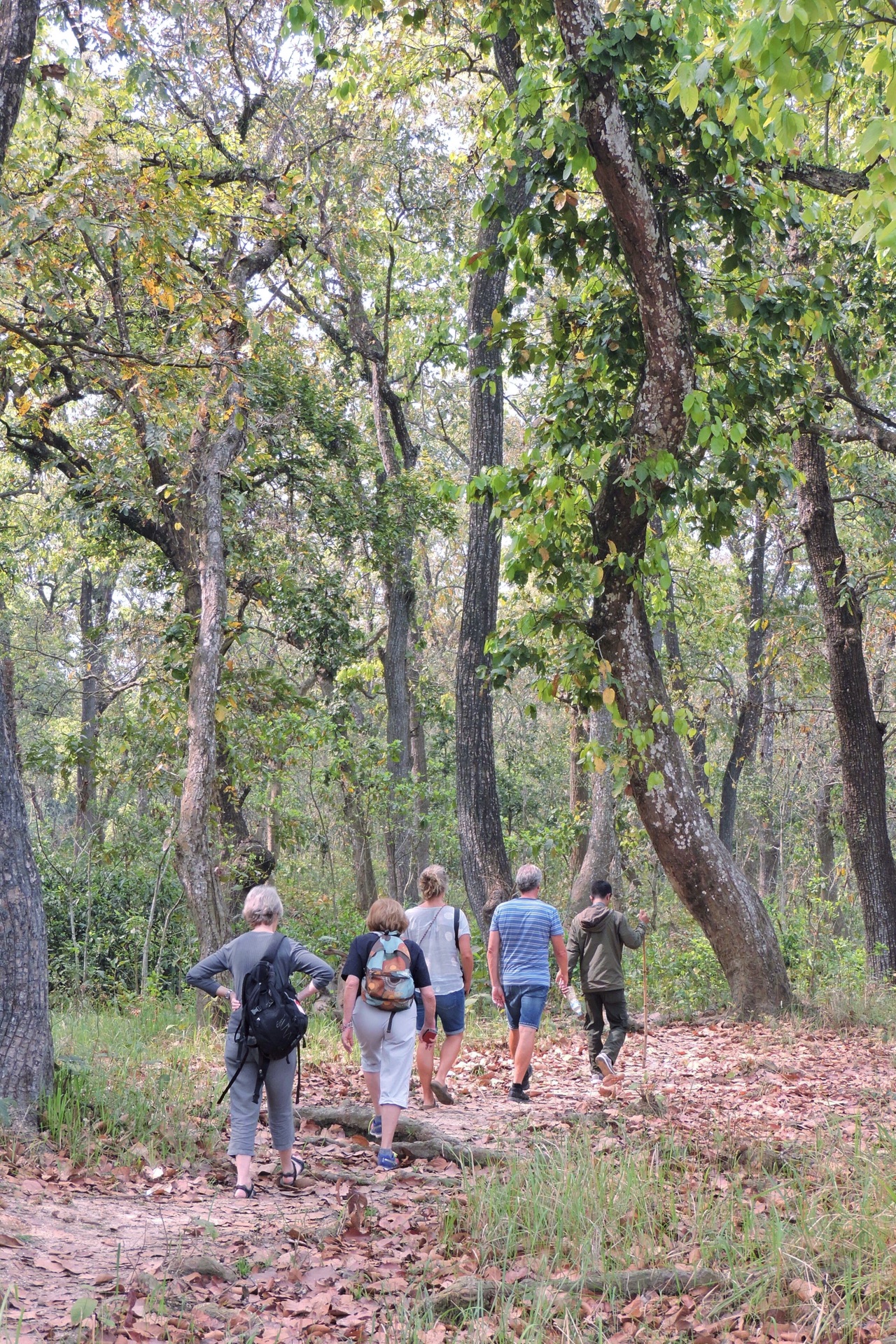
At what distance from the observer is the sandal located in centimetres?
641

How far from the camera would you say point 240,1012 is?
20.8ft

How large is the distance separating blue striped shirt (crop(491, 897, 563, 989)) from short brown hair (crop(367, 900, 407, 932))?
5.27ft

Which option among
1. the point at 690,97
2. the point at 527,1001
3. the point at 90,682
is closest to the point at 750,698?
the point at 527,1001

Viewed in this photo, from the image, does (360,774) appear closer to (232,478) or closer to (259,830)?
(232,478)

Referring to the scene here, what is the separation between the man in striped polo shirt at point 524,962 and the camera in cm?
854

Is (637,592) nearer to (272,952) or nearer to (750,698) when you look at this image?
(272,952)

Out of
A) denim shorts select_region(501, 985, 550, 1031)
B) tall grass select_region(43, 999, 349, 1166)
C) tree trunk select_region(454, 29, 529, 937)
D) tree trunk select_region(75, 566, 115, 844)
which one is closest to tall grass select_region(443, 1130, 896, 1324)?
tall grass select_region(43, 999, 349, 1166)

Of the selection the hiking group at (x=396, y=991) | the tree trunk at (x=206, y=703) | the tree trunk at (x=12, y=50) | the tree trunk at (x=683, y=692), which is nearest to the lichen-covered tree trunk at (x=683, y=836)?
the hiking group at (x=396, y=991)

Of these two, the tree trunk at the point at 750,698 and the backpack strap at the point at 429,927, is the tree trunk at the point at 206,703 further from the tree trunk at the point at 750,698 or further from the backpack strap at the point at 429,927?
A: the tree trunk at the point at 750,698

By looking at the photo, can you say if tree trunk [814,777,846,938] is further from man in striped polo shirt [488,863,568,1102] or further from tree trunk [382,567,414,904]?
man in striped polo shirt [488,863,568,1102]

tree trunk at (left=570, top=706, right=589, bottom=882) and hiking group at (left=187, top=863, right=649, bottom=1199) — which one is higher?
tree trunk at (left=570, top=706, right=589, bottom=882)

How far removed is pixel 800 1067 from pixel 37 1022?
6369mm

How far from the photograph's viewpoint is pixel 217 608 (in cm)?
1122

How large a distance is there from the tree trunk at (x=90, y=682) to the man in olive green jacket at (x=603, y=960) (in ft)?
25.5
